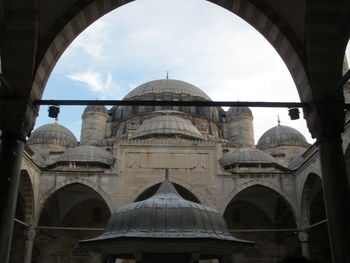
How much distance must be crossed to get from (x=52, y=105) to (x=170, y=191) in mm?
2136

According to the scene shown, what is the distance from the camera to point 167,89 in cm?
2948

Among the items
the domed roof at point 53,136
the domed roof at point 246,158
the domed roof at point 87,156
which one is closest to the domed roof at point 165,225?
the domed roof at point 246,158

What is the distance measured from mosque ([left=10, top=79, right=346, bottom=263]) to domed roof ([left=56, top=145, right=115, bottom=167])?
1.9 inches

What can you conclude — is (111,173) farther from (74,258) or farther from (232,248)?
(232,248)

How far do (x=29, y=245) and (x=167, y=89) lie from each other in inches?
614

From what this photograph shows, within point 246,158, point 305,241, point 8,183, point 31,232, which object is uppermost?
point 246,158

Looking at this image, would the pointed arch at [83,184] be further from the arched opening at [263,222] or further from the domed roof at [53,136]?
the domed roof at [53,136]

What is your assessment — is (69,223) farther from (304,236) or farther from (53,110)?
(53,110)

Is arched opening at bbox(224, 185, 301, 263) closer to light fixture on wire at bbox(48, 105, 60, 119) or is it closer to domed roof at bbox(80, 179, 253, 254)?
domed roof at bbox(80, 179, 253, 254)

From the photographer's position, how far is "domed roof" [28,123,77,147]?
26438 mm

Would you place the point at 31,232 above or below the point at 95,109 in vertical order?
below

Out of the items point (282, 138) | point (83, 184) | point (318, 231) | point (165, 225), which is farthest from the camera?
point (282, 138)

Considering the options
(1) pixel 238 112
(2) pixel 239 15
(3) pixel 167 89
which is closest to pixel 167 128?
(3) pixel 167 89

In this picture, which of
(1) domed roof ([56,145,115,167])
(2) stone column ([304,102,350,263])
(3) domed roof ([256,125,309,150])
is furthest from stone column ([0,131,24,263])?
(3) domed roof ([256,125,309,150])
